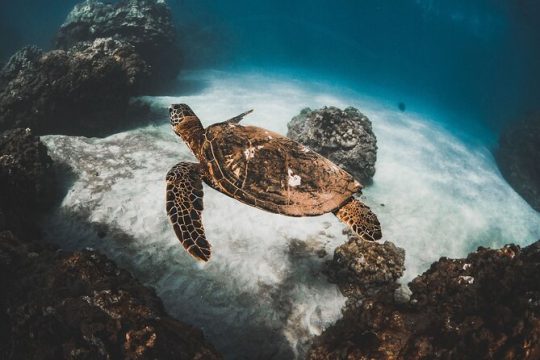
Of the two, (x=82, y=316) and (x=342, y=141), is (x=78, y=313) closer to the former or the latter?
(x=82, y=316)

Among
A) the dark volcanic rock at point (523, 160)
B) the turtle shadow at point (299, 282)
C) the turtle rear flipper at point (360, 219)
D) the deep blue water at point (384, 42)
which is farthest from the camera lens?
the deep blue water at point (384, 42)

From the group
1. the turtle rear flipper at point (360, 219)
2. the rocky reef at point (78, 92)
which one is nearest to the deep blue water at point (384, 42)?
the rocky reef at point (78, 92)

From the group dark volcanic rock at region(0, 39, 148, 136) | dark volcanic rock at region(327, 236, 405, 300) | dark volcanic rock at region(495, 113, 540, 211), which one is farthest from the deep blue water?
dark volcanic rock at region(327, 236, 405, 300)

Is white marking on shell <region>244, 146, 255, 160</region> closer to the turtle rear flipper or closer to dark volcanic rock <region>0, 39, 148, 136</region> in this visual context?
the turtle rear flipper

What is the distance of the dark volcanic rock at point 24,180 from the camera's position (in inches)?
206

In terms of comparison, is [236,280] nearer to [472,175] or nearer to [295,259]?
[295,259]

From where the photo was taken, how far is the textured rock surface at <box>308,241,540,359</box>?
282cm

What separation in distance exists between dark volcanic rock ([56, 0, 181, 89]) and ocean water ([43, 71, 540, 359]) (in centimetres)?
720

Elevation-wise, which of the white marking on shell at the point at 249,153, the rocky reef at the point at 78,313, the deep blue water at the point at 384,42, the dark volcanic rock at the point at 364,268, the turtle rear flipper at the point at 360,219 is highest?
the white marking on shell at the point at 249,153

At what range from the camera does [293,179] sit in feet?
14.7

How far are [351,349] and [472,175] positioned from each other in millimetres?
11254

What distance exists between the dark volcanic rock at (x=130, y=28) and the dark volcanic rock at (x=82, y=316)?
12.6m

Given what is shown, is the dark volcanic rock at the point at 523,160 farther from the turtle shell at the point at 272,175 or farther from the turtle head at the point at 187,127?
the turtle head at the point at 187,127

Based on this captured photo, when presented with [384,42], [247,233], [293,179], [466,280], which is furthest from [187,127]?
[384,42]
